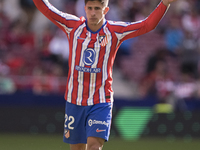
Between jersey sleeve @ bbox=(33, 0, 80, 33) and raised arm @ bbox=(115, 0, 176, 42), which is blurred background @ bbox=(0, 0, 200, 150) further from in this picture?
raised arm @ bbox=(115, 0, 176, 42)

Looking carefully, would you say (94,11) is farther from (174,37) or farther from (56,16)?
(174,37)

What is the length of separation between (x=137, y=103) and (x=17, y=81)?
269 centimetres

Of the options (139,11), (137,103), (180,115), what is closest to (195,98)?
(180,115)

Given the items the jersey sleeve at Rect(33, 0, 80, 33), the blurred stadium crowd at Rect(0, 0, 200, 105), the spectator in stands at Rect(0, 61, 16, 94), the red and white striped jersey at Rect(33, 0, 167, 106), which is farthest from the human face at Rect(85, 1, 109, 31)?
the spectator in stands at Rect(0, 61, 16, 94)

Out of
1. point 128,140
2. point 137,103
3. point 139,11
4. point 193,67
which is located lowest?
point 128,140

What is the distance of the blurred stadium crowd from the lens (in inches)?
380

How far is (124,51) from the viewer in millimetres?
11789

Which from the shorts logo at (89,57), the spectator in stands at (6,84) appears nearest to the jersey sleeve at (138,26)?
the shorts logo at (89,57)

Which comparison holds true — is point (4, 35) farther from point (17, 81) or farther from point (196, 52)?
point (196, 52)

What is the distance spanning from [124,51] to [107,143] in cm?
378

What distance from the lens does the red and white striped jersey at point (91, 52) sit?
488 cm

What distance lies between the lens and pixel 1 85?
9.17 meters

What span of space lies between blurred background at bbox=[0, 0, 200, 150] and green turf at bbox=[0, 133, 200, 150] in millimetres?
19

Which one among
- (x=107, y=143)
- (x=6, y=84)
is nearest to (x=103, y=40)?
(x=107, y=143)
